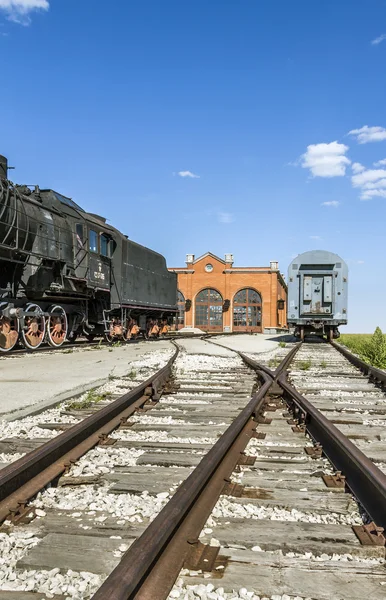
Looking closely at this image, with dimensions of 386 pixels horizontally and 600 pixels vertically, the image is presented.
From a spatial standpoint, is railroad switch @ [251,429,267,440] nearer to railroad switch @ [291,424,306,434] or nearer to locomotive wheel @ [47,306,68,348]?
railroad switch @ [291,424,306,434]

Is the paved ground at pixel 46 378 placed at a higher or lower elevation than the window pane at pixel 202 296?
lower

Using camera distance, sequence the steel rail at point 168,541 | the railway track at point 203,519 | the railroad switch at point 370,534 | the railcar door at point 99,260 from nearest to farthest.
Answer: the steel rail at point 168,541 → the railway track at point 203,519 → the railroad switch at point 370,534 → the railcar door at point 99,260

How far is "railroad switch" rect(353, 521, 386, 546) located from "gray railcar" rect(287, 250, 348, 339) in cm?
1807

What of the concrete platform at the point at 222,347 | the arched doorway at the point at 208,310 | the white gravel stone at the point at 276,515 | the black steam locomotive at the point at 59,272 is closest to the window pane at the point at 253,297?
the arched doorway at the point at 208,310

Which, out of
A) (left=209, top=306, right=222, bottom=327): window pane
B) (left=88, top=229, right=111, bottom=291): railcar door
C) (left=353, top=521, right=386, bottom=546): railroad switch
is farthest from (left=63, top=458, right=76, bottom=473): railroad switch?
(left=209, top=306, right=222, bottom=327): window pane

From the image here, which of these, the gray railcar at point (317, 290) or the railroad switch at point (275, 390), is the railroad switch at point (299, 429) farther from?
the gray railcar at point (317, 290)

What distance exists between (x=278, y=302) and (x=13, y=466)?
1709 inches

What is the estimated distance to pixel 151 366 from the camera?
9.27 m

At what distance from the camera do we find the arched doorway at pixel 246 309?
44625 mm

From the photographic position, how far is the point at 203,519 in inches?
92.2

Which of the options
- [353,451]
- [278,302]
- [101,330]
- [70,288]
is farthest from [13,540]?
[278,302]

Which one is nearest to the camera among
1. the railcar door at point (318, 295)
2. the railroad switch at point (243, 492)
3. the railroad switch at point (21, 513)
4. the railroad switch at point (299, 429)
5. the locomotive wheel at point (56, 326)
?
the railroad switch at point (21, 513)

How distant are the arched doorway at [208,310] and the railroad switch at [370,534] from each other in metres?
42.6

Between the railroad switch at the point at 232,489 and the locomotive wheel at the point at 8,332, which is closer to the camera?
the railroad switch at the point at 232,489
